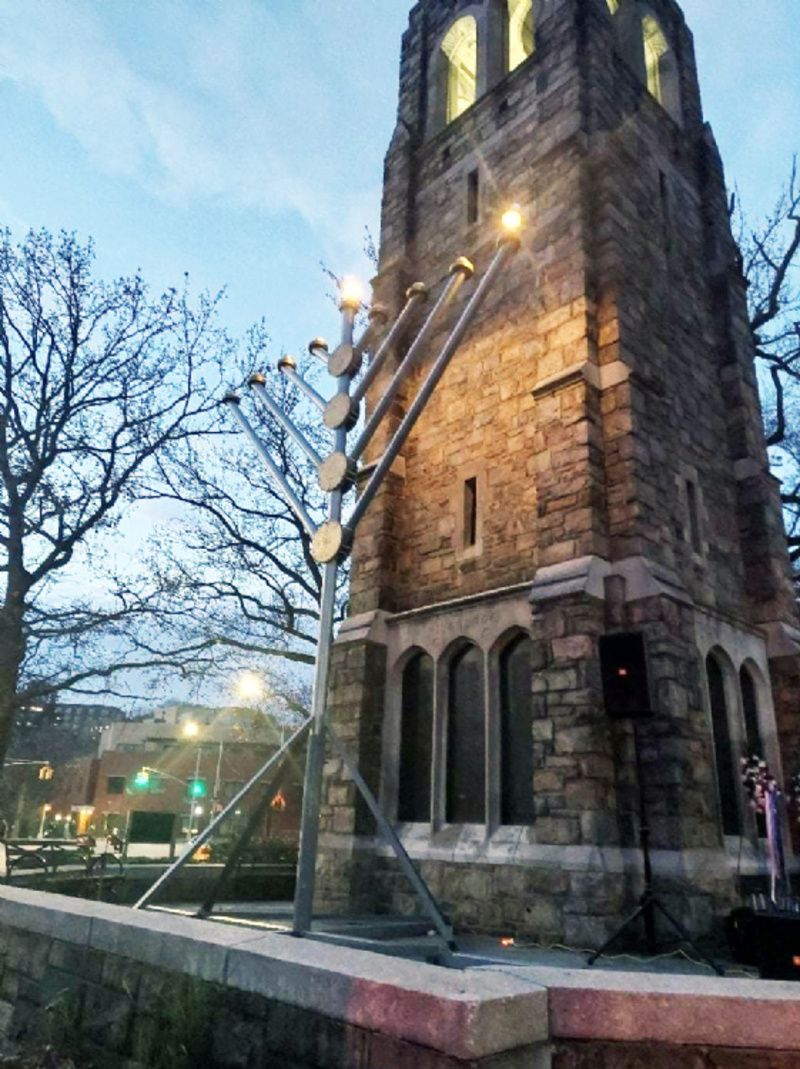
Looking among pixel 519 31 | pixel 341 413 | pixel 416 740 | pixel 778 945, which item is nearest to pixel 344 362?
pixel 341 413

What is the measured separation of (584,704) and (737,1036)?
435 cm

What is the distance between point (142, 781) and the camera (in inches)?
965

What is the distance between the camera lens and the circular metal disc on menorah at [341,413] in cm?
601

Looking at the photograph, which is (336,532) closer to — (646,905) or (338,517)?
(338,517)

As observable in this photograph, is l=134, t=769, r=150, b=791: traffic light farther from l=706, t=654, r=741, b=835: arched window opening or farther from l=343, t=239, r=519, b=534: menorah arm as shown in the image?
l=343, t=239, r=519, b=534: menorah arm

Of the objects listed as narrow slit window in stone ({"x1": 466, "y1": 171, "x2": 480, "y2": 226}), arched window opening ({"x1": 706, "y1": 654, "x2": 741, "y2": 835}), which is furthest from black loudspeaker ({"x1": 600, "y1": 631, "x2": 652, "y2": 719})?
narrow slit window in stone ({"x1": 466, "y1": 171, "x2": 480, "y2": 226})

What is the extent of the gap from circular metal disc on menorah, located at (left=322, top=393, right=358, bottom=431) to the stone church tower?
2.90m

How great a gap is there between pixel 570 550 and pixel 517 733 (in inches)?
84.1

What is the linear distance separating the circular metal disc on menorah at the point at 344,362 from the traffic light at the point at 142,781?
22.1m

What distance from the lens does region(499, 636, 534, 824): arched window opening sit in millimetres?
7699

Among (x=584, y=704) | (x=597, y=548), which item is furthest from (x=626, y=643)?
(x=597, y=548)

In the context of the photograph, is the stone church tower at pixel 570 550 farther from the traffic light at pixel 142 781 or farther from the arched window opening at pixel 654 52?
the traffic light at pixel 142 781

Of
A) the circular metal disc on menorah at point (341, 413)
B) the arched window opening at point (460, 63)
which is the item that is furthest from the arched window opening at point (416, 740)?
the arched window opening at point (460, 63)

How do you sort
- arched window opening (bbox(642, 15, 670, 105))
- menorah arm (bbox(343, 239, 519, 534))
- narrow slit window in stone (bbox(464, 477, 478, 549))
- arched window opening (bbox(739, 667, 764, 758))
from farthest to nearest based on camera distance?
arched window opening (bbox(642, 15, 670, 105)) → narrow slit window in stone (bbox(464, 477, 478, 549)) → arched window opening (bbox(739, 667, 764, 758)) → menorah arm (bbox(343, 239, 519, 534))
